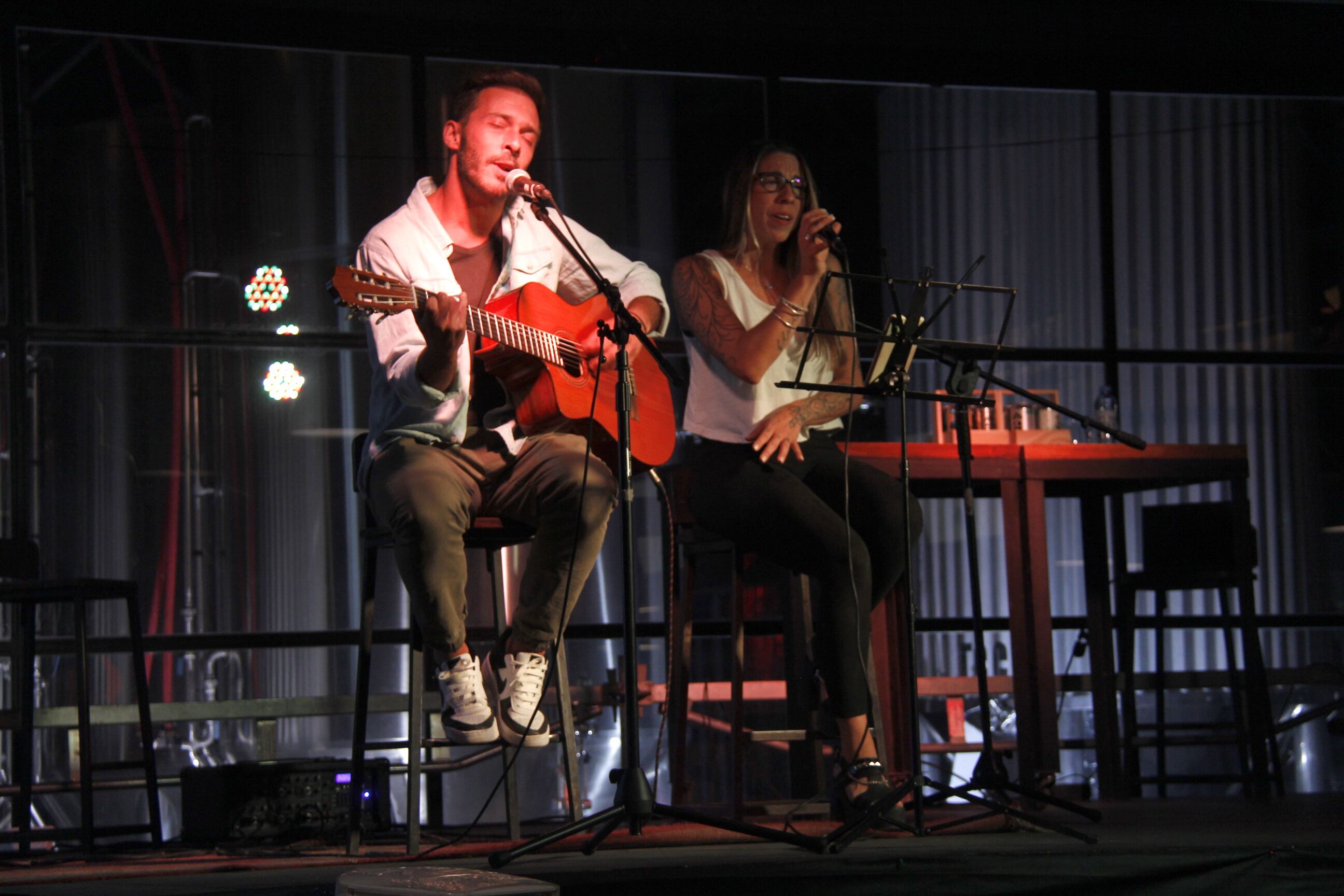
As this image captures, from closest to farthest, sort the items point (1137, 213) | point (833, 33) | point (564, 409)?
1. point (564, 409)
2. point (833, 33)
3. point (1137, 213)

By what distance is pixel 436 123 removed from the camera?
512cm

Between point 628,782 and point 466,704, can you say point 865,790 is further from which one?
point 466,704

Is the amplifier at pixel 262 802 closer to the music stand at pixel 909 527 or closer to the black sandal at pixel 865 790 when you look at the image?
the black sandal at pixel 865 790

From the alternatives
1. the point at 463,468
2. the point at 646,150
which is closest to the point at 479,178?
the point at 463,468

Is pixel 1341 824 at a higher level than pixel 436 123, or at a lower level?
lower

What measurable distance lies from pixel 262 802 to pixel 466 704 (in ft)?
2.99

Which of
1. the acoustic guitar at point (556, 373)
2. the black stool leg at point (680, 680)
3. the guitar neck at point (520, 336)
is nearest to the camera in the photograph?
the guitar neck at point (520, 336)

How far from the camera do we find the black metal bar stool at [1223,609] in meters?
4.20

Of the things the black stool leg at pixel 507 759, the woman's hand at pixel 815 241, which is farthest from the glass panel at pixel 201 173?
the woman's hand at pixel 815 241

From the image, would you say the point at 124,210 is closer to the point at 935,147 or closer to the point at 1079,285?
the point at 935,147

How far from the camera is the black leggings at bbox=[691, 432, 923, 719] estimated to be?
2936 mm

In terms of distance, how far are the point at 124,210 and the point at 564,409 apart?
278cm

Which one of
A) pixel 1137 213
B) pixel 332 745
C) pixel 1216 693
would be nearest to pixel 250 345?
pixel 332 745

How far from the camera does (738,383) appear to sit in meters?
3.27
